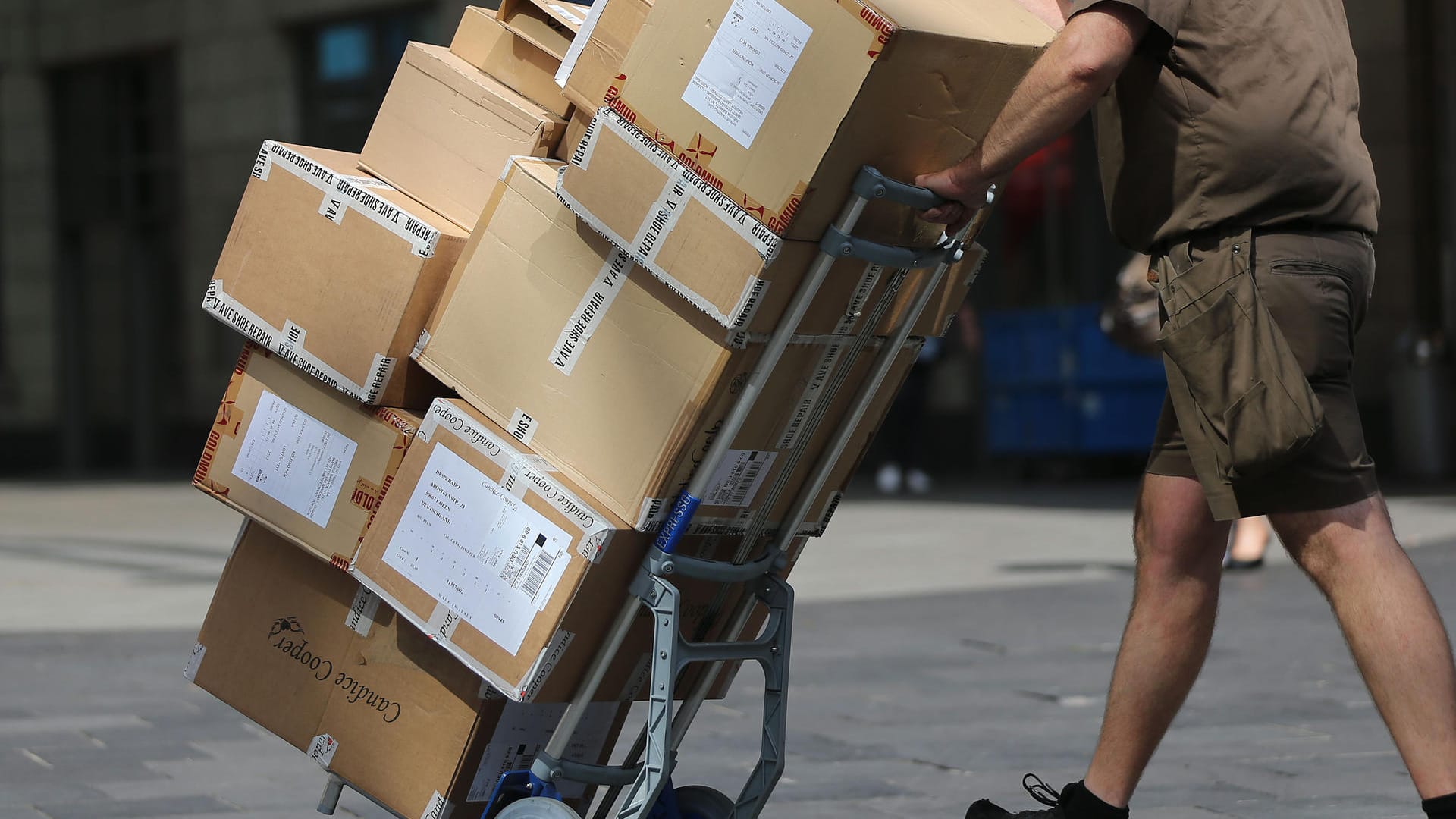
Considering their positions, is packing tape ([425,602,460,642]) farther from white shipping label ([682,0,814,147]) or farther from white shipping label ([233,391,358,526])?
white shipping label ([682,0,814,147])

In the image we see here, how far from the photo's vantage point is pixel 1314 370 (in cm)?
288

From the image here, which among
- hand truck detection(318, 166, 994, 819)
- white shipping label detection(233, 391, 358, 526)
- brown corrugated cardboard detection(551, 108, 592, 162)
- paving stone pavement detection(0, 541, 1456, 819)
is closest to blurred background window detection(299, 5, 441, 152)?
paving stone pavement detection(0, 541, 1456, 819)

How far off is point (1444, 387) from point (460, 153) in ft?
34.9

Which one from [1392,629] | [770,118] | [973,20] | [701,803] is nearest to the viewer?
[770,118]

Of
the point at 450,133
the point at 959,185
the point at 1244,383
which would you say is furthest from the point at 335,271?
the point at 1244,383

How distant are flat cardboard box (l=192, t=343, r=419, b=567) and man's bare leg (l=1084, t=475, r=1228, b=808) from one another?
1300 millimetres

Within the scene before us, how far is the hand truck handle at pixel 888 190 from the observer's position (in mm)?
2625

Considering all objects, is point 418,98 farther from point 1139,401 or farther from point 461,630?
point 1139,401

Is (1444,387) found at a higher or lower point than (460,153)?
lower

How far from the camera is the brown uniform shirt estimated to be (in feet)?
9.53

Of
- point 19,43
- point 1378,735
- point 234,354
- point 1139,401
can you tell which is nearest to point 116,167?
point 19,43

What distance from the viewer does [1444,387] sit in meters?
12.3

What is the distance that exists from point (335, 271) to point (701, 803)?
1.14 metres

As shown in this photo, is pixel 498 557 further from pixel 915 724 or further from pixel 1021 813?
pixel 915 724
